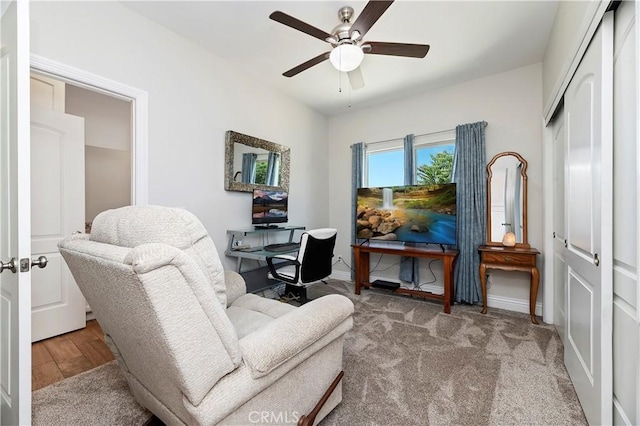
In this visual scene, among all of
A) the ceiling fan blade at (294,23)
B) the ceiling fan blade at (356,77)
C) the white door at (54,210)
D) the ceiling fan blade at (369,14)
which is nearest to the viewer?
the ceiling fan blade at (369,14)

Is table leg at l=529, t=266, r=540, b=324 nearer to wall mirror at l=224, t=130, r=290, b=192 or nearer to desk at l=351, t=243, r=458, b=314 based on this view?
desk at l=351, t=243, r=458, b=314

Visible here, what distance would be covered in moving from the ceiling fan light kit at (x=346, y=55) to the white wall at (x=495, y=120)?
74.6 inches

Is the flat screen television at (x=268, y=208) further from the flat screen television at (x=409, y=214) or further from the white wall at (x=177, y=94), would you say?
the flat screen television at (x=409, y=214)

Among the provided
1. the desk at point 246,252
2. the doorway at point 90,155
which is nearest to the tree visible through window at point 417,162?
the desk at point 246,252

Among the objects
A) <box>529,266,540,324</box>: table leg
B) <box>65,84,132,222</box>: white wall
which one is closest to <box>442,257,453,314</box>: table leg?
<box>529,266,540,324</box>: table leg

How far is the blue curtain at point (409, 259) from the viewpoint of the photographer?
12.0 ft

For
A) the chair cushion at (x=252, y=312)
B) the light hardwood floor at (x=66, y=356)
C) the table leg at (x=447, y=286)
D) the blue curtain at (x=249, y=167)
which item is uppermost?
the blue curtain at (x=249, y=167)

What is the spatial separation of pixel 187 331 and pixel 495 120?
12.4 feet

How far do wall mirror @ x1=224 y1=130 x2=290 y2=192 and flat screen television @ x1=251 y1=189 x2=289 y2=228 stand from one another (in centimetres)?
12

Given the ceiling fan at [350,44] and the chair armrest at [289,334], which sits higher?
the ceiling fan at [350,44]

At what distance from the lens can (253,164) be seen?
334 cm

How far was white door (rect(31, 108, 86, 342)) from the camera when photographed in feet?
7.75

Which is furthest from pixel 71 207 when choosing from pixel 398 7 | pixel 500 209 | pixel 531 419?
pixel 500 209

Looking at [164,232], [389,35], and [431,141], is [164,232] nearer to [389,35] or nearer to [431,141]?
[389,35]
